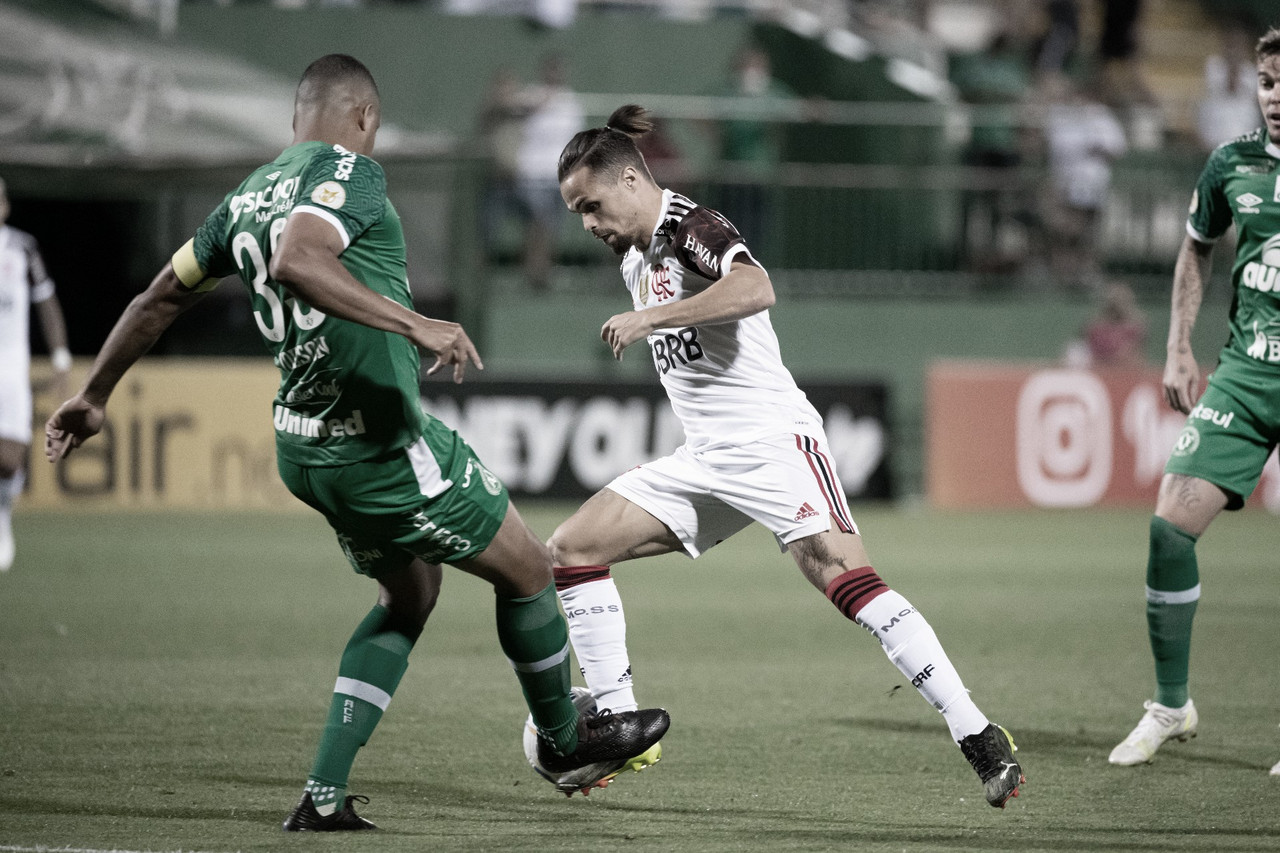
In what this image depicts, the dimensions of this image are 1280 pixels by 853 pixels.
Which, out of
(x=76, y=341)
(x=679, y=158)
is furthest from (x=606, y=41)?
(x=76, y=341)

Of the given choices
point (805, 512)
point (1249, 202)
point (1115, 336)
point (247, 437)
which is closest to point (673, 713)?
point (805, 512)

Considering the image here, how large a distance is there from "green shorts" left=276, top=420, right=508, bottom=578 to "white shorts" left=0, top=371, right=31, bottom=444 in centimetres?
729

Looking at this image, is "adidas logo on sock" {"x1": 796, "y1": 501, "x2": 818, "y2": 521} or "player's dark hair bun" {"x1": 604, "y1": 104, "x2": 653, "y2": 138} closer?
"adidas logo on sock" {"x1": 796, "y1": 501, "x2": 818, "y2": 521}

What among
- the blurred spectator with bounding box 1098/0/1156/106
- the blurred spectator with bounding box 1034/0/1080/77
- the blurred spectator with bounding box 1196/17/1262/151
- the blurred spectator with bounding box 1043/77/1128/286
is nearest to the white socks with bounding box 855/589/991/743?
the blurred spectator with bounding box 1043/77/1128/286

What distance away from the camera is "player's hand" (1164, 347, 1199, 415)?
6.66 m

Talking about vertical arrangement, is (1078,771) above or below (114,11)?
below

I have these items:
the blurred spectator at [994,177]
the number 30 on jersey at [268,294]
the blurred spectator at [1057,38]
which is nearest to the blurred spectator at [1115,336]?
the blurred spectator at [994,177]

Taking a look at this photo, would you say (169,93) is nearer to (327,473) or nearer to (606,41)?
(606,41)

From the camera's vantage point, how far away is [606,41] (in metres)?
21.5

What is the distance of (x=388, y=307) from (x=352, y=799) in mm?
1602

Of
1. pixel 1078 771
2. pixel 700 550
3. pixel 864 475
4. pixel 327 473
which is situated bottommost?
pixel 864 475

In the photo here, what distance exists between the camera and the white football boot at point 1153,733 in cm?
636

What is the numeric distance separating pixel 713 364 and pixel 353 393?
1455 millimetres

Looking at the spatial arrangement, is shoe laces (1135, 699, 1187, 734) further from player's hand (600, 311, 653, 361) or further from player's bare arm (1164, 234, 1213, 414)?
player's hand (600, 311, 653, 361)
